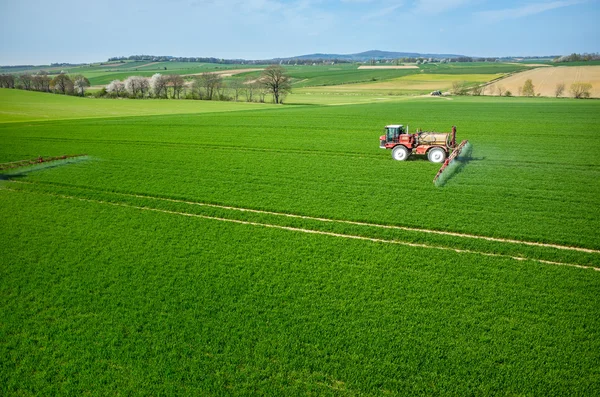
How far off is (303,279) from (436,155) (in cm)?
1870

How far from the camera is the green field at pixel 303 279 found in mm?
8984

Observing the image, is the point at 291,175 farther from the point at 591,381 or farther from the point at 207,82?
the point at 207,82

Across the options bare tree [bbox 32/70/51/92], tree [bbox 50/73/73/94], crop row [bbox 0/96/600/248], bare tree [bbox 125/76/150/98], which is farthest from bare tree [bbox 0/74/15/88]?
crop row [bbox 0/96/600/248]

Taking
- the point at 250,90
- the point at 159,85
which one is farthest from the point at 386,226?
the point at 159,85

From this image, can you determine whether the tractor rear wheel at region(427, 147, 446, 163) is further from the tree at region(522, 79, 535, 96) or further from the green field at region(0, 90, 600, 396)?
the tree at region(522, 79, 535, 96)

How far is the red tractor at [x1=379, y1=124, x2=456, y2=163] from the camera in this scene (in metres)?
27.8

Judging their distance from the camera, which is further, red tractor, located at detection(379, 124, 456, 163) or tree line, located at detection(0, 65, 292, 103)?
tree line, located at detection(0, 65, 292, 103)

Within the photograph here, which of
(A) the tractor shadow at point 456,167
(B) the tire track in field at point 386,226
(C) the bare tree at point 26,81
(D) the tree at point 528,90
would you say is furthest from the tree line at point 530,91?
(C) the bare tree at point 26,81

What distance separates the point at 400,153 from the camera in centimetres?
2894

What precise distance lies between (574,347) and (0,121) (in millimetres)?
73212

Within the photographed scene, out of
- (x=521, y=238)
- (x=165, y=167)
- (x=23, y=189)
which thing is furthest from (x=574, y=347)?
(x=23, y=189)

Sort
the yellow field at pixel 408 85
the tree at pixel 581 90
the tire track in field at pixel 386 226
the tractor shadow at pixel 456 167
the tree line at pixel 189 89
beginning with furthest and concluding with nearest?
the yellow field at pixel 408 85
the tree line at pixel 189 89
the tree at pixel 581 90
the tractor shadow at pixel 456 167
the tire track in field at pixel 386 226

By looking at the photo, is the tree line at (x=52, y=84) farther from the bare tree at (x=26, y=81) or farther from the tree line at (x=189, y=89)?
the tree line at (x=189, y=89)

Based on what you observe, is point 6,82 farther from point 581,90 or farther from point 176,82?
point 581,90
